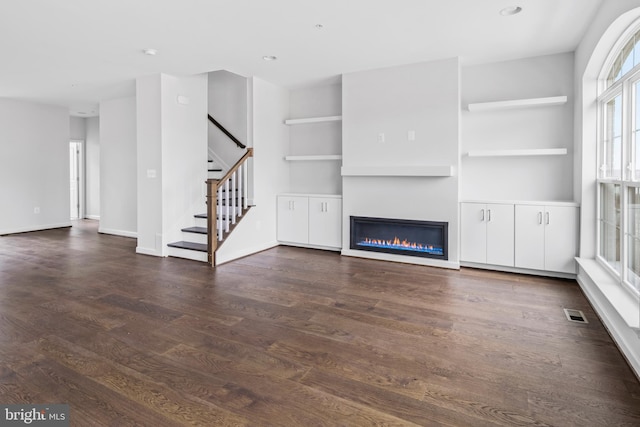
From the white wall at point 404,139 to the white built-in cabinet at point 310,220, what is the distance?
22cm

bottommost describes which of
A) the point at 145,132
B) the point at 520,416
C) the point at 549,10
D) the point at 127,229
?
the point at 520,416

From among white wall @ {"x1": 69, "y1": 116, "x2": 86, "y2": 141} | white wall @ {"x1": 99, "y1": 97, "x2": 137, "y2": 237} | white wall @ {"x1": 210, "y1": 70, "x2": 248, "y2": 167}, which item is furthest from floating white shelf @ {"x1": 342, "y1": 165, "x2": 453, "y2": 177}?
white wall @ {"x1": 69, "y1": 116, "x2": 86, "y2": 141}

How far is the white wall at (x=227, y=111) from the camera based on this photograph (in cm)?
644

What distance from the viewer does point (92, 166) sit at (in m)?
9.73

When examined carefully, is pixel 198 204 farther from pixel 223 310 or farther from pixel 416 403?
pixel 416 403

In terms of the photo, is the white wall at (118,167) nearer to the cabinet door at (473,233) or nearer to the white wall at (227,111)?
the white wall at (227,111)

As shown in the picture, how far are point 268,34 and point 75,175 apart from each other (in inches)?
334

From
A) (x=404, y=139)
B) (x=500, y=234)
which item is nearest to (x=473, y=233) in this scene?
(x=500, y=234)

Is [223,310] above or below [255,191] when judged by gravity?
below

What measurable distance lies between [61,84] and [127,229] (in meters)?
2.76

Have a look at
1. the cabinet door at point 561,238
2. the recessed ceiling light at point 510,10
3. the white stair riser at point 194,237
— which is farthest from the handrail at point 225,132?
the cabinet door at point 561,238

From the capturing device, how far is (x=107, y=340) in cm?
263

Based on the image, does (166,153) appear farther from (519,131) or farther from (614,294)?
(614,294)

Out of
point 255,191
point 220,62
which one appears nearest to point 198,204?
point 255,191
